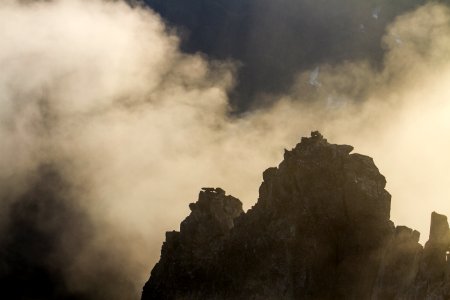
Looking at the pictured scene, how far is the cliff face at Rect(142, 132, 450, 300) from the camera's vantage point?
8694 centimetres

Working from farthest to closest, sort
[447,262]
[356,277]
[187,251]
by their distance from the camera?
[187,251], [356,277], [447,262]

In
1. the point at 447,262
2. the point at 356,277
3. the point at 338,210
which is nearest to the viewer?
the point at 447,262

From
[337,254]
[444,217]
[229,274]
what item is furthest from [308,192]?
[444,217]

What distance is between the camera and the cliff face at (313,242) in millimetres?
86938

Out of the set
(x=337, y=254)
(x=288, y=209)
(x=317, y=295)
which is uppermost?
(x=288, y=209)

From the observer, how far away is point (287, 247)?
9194 cm

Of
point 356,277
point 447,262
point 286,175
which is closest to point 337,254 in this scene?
point 356,277

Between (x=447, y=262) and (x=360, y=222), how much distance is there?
2125 cm

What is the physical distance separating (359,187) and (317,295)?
1657 cm

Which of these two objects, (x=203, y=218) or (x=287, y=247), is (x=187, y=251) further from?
(x=287, y=247)

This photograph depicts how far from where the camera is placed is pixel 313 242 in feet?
300

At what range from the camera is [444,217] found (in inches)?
2997

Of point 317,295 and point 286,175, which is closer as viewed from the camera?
point 317,295

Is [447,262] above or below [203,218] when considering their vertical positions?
below
